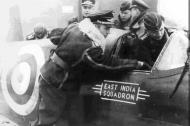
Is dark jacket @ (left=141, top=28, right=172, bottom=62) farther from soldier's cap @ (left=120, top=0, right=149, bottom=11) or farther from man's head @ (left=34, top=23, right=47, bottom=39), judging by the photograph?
man's head @ (left=34, top=23, right=47, bottom=39)

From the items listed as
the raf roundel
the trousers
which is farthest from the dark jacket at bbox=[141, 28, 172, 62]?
the raf roundel

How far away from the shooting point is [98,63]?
10.4 ft

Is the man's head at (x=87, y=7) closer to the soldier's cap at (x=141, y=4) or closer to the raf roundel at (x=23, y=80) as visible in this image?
the soldier's cap at (x=141, y=4)

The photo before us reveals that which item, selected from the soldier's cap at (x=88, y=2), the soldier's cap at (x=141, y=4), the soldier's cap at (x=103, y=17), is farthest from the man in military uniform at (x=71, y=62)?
the soldier's cap at (x=141, y=4)

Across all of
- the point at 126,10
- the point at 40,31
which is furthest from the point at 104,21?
the point at 40,31

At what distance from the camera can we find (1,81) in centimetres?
448

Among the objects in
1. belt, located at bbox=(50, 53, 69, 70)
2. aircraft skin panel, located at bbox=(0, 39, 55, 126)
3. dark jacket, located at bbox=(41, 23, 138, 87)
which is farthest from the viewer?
aircraft skin panel, located at bbox=(0, 39, 55, 126)

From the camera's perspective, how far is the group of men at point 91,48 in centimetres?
290

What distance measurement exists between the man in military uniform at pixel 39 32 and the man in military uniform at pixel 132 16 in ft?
3.19

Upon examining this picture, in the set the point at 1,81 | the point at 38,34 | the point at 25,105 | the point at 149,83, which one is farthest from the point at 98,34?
the point at 1,81

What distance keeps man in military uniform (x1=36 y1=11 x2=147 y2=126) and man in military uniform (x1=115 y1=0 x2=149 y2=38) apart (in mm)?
113

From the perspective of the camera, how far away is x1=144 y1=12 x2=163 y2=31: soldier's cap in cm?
282

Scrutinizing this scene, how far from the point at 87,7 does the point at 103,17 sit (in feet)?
0.83

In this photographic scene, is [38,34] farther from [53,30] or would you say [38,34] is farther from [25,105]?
[25,105]
